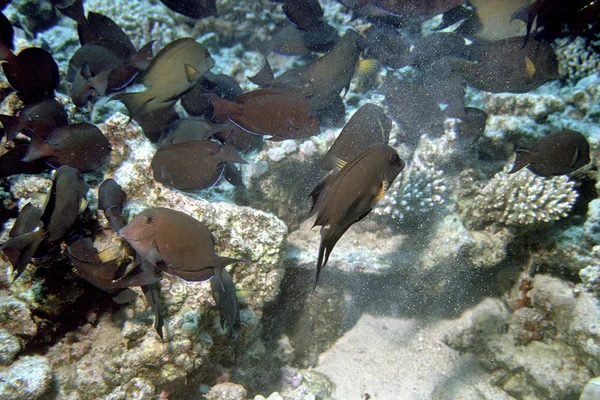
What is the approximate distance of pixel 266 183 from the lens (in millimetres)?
4258

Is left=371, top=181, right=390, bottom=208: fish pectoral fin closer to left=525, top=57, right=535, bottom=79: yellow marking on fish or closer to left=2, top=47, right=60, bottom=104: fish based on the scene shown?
left=525, top=57, right=535, bottom=79: yellow marking on fish

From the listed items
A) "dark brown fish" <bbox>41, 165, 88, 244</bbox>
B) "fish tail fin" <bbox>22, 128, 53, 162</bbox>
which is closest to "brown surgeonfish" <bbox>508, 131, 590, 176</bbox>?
"dark brown fish" <bbox>41, 165, 88, 244</bbox>

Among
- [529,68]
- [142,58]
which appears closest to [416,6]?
[529,68]

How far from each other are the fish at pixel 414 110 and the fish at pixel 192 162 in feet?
8.32

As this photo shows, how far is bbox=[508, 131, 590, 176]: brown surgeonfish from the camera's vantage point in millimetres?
2994

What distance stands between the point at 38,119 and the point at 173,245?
2281mm

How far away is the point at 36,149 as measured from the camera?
2848 mm

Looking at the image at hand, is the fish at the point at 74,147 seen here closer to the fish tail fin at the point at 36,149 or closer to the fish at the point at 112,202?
the fish tail fin at the point at 36,149

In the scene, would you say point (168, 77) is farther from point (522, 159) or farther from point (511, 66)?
point (511, 66)

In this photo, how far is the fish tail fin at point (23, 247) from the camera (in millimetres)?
2160

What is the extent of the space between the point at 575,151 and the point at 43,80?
17.3 feet

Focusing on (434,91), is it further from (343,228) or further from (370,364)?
(370,364)

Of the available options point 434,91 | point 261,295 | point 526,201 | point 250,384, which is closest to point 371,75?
point 434,91

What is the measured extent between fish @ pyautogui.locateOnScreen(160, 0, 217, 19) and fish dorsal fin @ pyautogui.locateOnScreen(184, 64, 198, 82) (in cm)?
234
